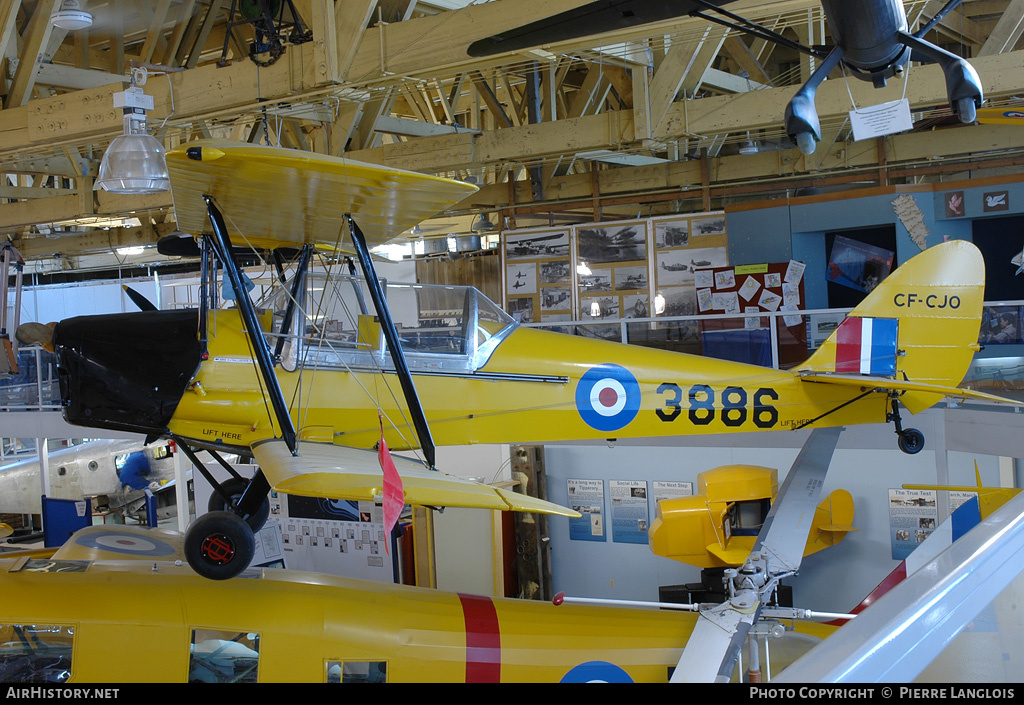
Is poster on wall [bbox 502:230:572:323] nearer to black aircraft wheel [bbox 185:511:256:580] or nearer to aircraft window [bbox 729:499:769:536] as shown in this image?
aircraft window [bbox 729:499:769:536]

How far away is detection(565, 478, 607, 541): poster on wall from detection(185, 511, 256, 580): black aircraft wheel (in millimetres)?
4539

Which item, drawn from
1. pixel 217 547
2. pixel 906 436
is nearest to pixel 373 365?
pixel 217 547

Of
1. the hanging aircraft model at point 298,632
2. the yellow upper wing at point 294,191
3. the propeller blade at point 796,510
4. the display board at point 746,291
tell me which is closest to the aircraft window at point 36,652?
the hanging aircraft model at point 298,632

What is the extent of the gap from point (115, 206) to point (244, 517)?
263 inches

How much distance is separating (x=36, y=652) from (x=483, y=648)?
201 centimetres

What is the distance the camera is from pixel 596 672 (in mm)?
3779

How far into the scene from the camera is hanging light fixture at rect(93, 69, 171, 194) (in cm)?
455

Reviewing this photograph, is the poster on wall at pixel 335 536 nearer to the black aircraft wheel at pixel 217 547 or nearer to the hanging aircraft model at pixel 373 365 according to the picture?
the hanging aircraft model at pixel 373 365

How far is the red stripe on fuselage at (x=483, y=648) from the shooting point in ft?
12.5

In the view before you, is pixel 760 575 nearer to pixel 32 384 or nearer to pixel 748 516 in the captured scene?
pixel 748 516

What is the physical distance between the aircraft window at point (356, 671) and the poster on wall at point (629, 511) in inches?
169

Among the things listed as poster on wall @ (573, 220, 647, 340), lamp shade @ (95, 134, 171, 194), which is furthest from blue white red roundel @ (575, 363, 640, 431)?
poster on wall @ (573, 220, 647, 340)

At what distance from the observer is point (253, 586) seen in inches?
156
